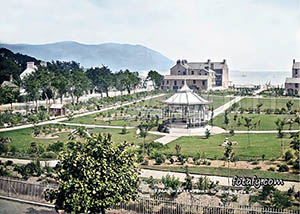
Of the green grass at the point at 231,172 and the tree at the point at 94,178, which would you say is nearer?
the tree at the point at 94,178

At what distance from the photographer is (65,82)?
99.8 feet

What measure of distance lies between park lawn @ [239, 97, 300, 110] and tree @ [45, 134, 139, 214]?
→ 83.3ft

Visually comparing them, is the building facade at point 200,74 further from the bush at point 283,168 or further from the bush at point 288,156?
the bush at point 283,168

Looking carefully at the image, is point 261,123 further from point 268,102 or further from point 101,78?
point 101,78

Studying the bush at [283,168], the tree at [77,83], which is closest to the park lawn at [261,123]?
the bush at [283,168]

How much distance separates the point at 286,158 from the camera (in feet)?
49.7

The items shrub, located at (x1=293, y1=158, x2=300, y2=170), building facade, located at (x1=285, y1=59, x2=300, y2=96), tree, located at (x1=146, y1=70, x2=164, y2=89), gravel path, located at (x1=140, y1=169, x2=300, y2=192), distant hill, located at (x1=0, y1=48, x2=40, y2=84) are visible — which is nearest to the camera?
gravel path, located at (x1=140, y1=169, x2=300, y2=192)

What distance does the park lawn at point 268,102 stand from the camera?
3331cm

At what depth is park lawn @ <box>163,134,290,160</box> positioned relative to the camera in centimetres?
1634

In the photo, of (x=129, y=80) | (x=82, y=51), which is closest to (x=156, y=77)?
(x=129, y=80)

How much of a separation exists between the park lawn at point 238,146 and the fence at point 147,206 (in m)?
5.87

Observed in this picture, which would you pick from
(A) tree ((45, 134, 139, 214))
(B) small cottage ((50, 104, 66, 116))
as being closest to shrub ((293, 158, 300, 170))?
(A) tree ((45, 134, 139, 214))

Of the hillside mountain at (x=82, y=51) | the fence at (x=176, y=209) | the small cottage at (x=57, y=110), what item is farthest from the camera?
the small cottage at (x=57, y=110)

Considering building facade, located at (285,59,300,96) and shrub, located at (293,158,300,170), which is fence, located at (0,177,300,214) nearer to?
shrub, located at (293,158,300,170)
